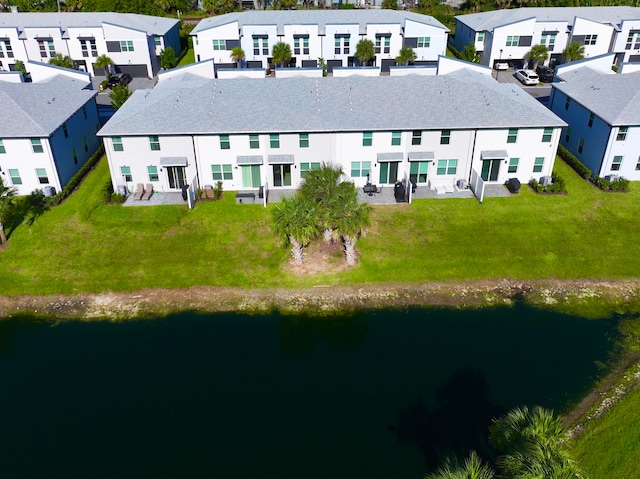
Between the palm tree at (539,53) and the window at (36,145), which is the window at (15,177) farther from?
the palm tree at (539,53)

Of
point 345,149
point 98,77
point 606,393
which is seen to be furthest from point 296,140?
point 98,77

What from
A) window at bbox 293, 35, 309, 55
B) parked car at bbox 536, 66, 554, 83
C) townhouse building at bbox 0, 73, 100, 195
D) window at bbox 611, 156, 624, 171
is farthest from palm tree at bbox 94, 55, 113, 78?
window at bbox 611, 156, 624, 171

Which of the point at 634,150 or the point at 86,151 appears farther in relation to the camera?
the point at 86,151

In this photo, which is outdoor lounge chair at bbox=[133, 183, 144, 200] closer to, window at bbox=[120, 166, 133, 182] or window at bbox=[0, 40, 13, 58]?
window at bbox=[120, 166, 133, 182]

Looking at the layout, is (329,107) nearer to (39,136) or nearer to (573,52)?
(39,136)

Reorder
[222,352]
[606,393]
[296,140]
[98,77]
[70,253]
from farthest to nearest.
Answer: [98,77]
[296,140]
[70,253]
[222,352]
[606,393]

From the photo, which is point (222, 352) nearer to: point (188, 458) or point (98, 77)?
point (188, 458)

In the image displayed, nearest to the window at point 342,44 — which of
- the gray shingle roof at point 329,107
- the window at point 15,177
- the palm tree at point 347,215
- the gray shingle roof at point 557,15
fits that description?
the gray shingle roof at point 557,15
